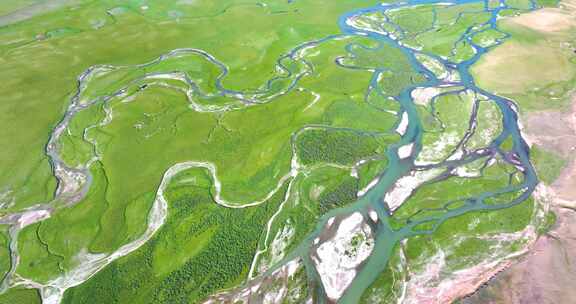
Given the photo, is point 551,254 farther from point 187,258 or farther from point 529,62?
point 529,62

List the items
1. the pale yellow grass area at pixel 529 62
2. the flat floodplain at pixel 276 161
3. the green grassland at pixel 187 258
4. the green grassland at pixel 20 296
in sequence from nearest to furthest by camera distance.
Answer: the green grassland at pixel 20 296 < the green grassland at pixel 187 258 < the flat floodplain at pixel 276 161 < the pale yellow grass area at pixel 529 62

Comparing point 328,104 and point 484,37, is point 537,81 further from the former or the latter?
point 328,104

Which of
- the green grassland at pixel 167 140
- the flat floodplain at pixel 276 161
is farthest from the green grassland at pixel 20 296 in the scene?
the green grassland at pixel 167 140

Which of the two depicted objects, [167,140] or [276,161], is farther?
[167,140]

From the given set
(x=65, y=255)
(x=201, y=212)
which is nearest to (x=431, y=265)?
(x=201, y=212)

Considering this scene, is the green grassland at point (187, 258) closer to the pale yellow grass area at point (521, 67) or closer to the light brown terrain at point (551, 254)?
the light brown terrain at point (551, 254)

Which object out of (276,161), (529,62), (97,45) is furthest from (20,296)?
(529,62)

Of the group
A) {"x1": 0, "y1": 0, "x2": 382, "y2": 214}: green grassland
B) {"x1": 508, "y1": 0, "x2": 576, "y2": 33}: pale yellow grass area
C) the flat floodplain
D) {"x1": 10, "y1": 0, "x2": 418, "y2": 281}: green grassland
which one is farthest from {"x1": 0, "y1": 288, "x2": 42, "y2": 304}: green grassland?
{"x1": 508, "y1": 0, "x2": 576, "y2": 33}: pale yellow grass area

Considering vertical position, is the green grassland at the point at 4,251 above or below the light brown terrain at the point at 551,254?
below

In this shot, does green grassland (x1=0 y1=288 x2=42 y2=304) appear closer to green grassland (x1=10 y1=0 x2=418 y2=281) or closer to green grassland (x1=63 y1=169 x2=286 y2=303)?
green grassland (x1=10 y1=0 x2=418 y2=281)
